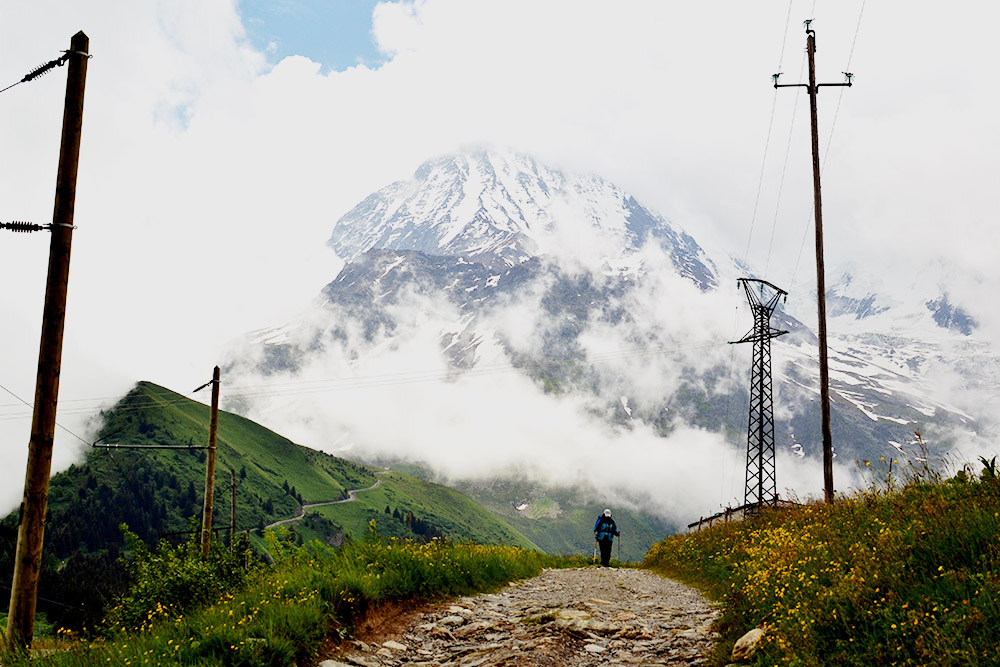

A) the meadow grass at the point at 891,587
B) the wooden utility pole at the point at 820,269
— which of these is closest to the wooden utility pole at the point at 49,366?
the meadow grass at the point at 891,587

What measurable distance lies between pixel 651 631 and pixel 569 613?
1.74 metres

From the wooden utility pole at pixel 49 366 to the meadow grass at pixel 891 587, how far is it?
10.4 m

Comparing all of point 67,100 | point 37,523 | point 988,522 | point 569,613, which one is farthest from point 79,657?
point 988,522

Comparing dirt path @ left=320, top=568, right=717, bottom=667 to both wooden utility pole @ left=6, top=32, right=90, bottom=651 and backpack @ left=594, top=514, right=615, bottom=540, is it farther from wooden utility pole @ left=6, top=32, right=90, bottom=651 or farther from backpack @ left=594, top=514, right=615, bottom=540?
backpack @ left=594, top=514, right=615, bottom=540

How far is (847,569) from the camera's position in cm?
863

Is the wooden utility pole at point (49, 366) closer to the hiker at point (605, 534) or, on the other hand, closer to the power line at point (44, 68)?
the power line at point (44, 68)

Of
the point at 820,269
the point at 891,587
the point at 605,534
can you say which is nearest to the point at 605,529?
the point at 605,534

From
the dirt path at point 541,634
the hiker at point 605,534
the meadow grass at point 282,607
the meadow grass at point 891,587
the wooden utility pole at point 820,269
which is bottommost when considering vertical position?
the hiker at point 605,534

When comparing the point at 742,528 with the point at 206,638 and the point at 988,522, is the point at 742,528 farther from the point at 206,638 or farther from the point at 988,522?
the point at 206,638

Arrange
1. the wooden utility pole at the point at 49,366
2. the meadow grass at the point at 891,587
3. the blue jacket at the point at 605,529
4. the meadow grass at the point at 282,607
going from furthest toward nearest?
the blue jacket at the point at 605,529 → the wooden utility pole at the point at 49,366 → the meadow grass at the point at 282,607 → the meadow grass at the point at 891,587

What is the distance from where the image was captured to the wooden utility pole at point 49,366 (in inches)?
421

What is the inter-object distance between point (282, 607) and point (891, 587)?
7831mm

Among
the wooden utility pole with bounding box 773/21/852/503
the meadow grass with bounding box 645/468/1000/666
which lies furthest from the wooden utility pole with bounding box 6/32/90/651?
the wooden utility pole with bounding box 773/21/852/503

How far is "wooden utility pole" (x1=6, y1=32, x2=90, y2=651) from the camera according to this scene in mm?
10703
